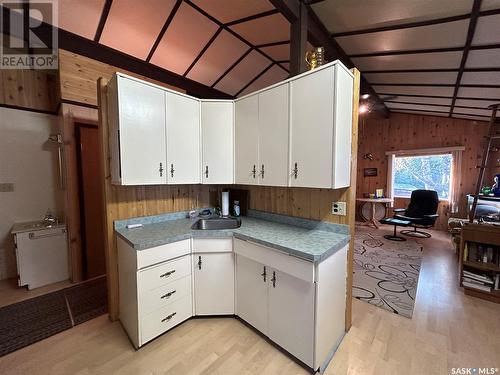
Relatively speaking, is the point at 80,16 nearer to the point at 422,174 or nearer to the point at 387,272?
the point at 387,272

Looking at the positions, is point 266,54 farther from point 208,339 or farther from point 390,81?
point 208,339

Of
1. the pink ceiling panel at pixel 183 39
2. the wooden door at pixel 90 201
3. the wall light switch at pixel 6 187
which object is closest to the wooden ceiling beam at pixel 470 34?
the pink ceiling panel at pixel 183 39

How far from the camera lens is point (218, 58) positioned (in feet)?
10.1

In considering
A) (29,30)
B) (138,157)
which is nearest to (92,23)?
(29,30)

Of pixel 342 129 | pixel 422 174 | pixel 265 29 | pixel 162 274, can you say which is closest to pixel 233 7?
pixel 265 29

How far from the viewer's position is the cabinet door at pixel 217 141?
2.30 meters

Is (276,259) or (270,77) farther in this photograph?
(270,77)

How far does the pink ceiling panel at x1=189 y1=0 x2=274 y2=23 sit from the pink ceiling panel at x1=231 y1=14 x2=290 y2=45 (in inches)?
5.4

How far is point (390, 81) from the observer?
3520mm

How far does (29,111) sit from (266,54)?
3.36 metres

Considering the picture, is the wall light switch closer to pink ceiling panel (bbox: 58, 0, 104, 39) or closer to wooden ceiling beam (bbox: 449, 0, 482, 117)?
pink ceiling panel (bbox: 58, 0, 104, 39)

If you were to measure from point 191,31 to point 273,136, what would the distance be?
5.53 feet

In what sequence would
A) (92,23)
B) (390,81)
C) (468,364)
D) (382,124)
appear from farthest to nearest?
(382,124) → (390,81) → (92,23) → (468,364)

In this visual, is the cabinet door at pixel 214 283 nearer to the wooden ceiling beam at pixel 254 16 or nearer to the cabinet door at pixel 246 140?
the cabinet door at pixel 246 140
